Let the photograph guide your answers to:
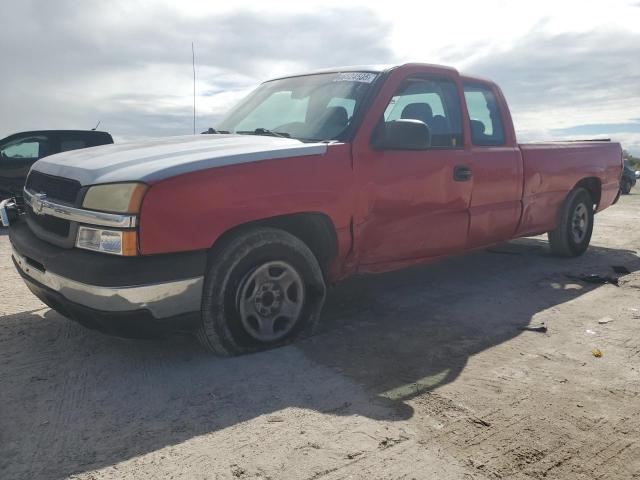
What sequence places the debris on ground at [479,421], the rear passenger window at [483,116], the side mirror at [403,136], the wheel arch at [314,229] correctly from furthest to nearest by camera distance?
1. the rear passenger window at [483,116]
2. the side mirror at [403,136]
3. the wheel arch at [314,229]
4. the debris on ground at [479,421]

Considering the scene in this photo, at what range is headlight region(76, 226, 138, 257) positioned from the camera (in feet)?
9.43

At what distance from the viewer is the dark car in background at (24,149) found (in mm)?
10609

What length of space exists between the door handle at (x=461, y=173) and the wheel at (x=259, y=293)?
152 cm

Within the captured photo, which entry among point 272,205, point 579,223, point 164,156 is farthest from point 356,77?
point 579,223

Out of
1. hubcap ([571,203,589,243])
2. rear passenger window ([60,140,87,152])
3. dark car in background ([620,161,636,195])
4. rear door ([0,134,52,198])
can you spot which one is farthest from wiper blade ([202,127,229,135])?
dark car in background ([620,161,636,195])

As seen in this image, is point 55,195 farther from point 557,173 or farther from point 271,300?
point 557,173

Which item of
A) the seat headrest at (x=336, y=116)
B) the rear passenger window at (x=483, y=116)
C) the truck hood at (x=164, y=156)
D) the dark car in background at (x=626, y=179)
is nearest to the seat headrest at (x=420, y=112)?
the rear passenger window at (x=483, y=116)

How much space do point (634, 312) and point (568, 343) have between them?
1.07m

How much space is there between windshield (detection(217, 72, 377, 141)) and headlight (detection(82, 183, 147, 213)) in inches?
53.1

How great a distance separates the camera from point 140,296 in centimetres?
291

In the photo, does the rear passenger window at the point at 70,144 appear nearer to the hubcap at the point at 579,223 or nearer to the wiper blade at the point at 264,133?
the wiper blade at the point at 264,133

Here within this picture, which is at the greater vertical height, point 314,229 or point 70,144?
point 70,144

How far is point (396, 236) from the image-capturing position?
4.07 metres

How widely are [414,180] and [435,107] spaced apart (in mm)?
884
